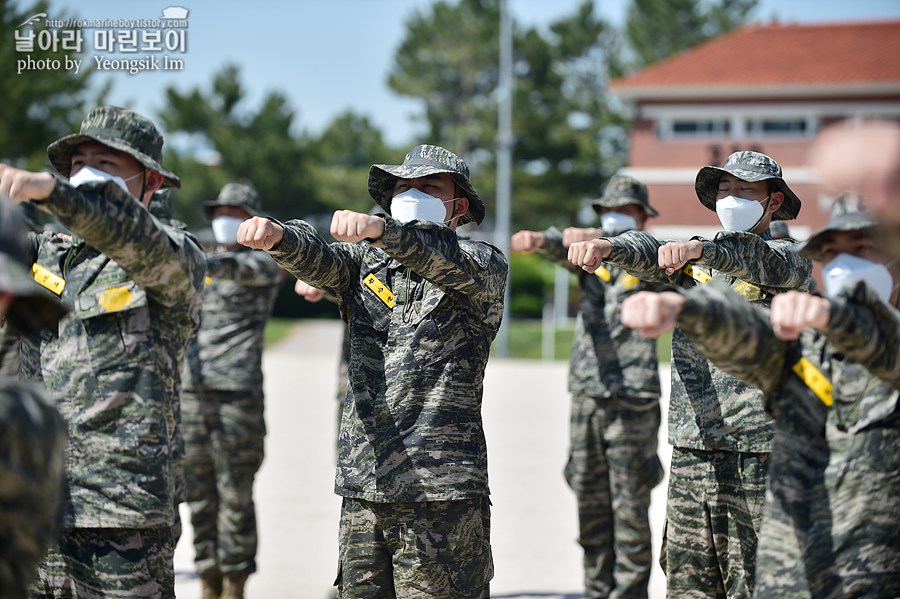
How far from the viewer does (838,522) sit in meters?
3.18

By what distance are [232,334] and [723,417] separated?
3.76 m

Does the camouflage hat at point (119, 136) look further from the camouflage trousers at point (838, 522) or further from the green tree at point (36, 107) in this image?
the green tree at point (36, 107)

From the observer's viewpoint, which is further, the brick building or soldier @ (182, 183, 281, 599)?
the brick building

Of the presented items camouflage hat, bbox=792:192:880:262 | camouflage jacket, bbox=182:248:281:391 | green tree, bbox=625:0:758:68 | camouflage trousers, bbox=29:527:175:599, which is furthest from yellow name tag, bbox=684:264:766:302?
green tree, bbox=625:0:758:68

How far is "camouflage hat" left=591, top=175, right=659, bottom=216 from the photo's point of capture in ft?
23.5

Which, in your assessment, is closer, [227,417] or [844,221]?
[844,221]

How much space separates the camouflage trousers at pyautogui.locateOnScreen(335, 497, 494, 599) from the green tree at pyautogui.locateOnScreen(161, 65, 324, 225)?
36.9 m

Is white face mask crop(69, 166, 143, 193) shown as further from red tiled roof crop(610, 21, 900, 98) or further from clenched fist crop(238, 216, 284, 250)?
red tiled roof crop(610, 21, 900, 98)

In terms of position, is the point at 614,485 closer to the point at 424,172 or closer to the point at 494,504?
the point at 494,504

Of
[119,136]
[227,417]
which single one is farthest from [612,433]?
[119,136]

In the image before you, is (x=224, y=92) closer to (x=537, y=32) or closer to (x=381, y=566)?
(x=537, y=32)

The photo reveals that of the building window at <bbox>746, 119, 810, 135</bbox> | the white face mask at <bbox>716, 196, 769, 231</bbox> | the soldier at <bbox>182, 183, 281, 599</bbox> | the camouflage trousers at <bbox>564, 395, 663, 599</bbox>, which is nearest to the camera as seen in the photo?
the white face mask at <bbox>716, 196, 769, 231</bbox>

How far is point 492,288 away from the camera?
443 cm

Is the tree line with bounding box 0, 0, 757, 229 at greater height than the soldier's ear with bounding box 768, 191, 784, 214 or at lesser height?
greater
